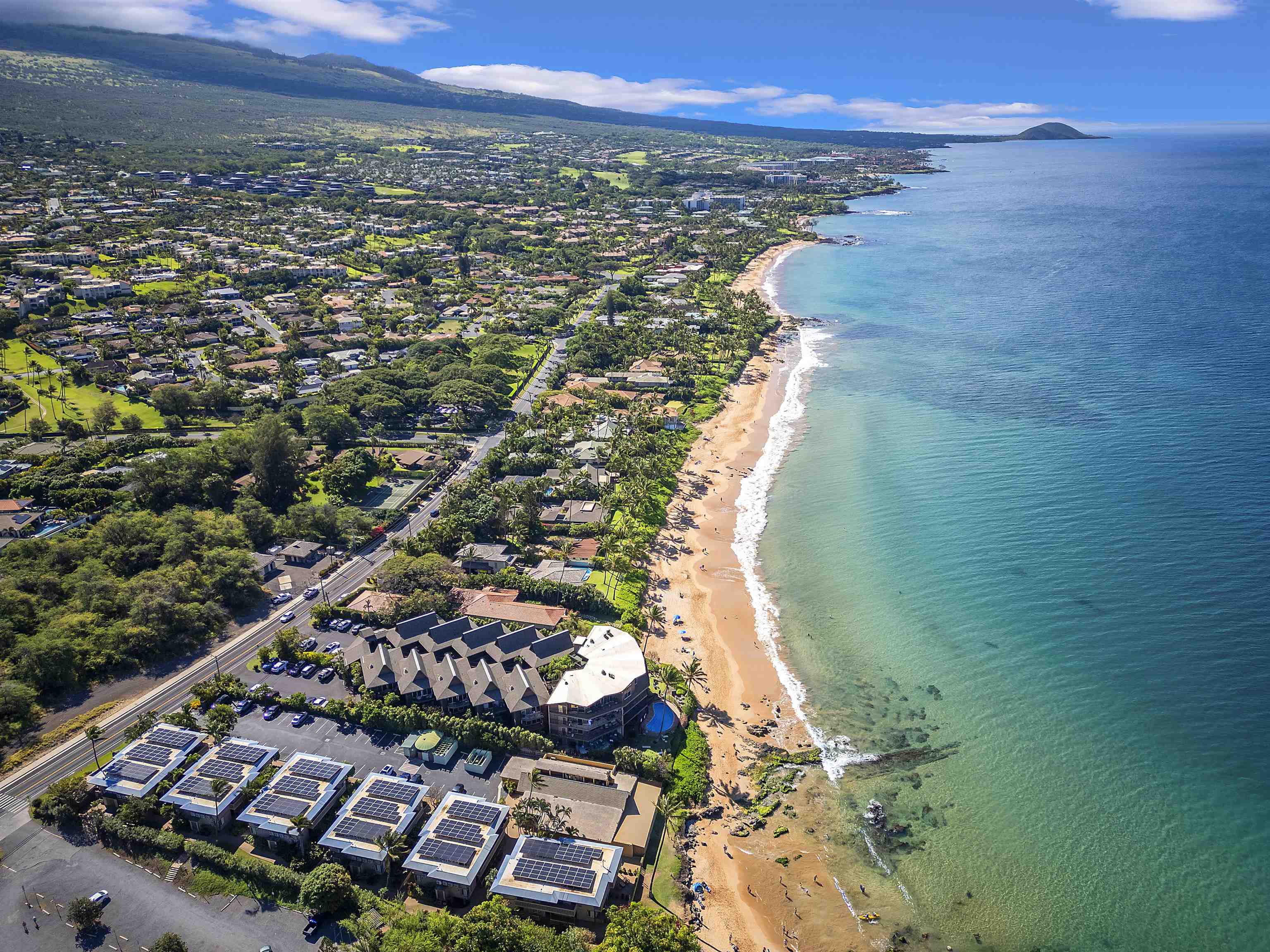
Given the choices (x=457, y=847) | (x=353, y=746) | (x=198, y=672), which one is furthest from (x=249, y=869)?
(x=198, y=672)

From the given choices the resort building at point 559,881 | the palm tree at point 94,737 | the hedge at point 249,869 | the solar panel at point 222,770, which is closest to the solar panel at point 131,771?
the palm tree at point 94,737

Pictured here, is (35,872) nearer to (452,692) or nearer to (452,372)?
(452,692)

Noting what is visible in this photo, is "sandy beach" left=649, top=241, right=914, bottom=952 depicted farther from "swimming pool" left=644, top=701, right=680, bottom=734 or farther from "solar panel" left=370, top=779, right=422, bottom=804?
"solar panel" left=370, top=779, right=422, bottom=804

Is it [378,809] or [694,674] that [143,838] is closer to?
[378,809]

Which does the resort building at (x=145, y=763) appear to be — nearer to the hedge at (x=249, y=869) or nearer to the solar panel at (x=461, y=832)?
the hedge at (x=249, y=869)

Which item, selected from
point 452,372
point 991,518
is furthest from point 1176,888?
point 452,372

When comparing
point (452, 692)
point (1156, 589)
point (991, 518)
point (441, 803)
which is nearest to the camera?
point (441, 803)
